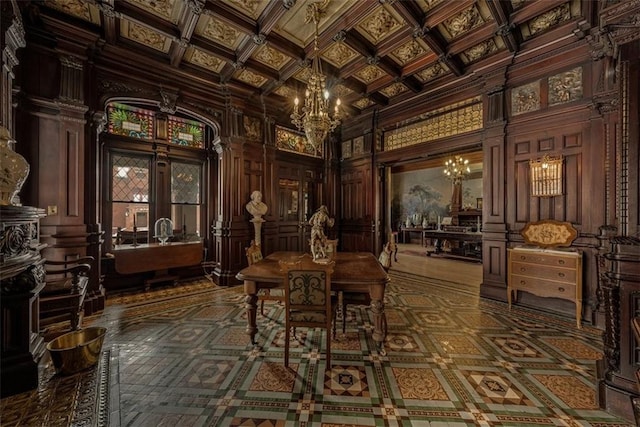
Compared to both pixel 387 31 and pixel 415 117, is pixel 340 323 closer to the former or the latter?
pixel 387 31

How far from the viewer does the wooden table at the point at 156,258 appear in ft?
14.6

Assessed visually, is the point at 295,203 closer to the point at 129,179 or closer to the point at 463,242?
the point at 129,179

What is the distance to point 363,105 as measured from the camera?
20.7ft

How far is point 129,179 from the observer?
5.36 meters

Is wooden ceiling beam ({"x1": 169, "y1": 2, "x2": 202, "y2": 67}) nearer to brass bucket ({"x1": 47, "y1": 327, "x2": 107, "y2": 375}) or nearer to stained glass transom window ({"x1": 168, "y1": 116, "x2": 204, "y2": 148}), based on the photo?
stained glass transom window ({"x1": 168, "y1": 116, "x2": 204, "y2": 148})

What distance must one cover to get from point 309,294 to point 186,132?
223 inches

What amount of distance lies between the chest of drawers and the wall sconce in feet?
3.08

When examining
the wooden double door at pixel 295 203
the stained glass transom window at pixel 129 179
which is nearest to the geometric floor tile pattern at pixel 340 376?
the stained glass transom window at pixel 129 179

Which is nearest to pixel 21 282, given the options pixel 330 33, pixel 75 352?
pixel 75 352

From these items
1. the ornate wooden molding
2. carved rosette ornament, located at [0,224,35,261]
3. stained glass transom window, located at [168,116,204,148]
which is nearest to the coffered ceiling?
stained glass transom window, located at [168,116,204,148]

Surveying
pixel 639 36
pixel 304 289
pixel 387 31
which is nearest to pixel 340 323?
pixel 304 289

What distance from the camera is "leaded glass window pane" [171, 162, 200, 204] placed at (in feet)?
19.3

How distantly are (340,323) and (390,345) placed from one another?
79 cm

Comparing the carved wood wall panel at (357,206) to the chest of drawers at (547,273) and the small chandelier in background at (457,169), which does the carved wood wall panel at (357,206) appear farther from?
the small chandelier in background at (457,169)
